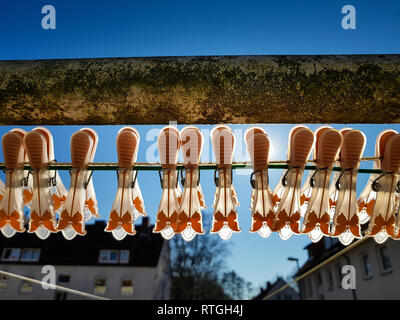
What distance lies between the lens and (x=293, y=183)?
1.66m

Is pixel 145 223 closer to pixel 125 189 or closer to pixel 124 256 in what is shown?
pixel 124 256

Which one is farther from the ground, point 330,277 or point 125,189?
point 125,189

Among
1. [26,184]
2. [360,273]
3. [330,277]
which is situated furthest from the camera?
[330,277]

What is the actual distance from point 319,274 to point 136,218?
20112mm

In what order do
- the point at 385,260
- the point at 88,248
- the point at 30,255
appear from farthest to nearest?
the point at 88,248 → the point at 30,255 → the point at 385,260

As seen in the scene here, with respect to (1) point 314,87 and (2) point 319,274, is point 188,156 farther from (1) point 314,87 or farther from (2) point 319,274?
(2) point 319,274

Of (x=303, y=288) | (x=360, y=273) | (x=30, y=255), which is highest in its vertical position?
(x=30, y=255)

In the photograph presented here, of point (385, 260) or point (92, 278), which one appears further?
point (92, 278)

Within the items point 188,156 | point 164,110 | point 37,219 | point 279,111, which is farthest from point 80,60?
point 279,111

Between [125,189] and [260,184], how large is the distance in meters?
0.74

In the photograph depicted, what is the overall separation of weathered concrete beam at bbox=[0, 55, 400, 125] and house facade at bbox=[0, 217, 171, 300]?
21173 millimetres

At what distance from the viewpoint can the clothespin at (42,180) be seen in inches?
65.4

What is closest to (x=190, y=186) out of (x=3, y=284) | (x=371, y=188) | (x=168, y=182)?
(x=168, y=182)

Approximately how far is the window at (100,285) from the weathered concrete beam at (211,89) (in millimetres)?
22915
